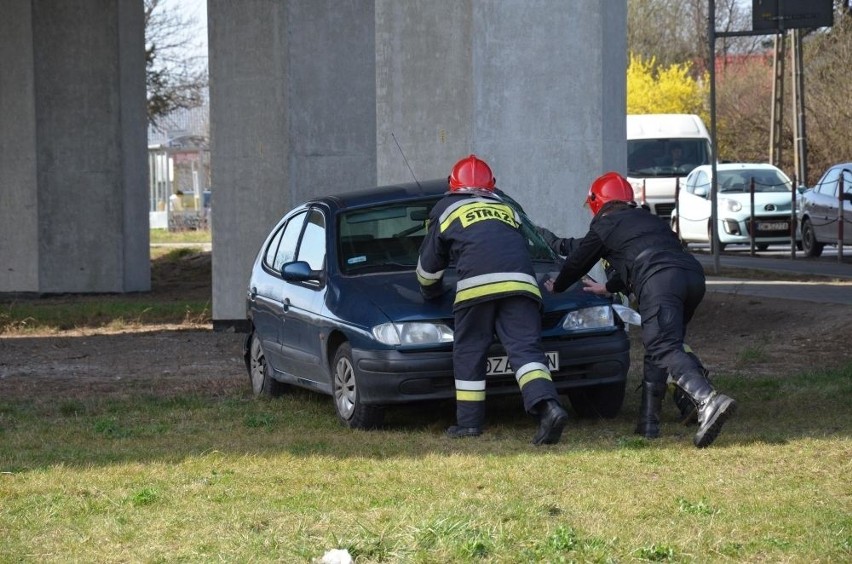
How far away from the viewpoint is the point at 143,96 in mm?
24625

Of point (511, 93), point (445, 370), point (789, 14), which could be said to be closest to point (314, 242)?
point (445, 370)

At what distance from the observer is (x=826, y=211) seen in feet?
83.9

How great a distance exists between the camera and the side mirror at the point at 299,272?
9980 millimetres

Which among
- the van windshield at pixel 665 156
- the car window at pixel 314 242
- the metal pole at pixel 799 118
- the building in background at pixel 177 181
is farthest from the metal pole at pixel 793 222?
the car window at pixel 314 242

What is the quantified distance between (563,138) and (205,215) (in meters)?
45.8

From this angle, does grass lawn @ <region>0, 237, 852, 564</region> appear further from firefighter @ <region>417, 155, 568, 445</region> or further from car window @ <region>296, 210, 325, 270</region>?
car window @ <region>296, 210, 325, 270</region>

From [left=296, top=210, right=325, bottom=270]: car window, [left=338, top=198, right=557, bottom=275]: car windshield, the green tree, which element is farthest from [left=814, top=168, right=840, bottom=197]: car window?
the green tree

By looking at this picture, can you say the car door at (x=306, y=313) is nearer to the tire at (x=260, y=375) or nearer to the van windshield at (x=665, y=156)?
the tire at (x=260, y=375)

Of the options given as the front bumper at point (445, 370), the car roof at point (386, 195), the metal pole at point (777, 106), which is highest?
the metal pole at point (777, 106)

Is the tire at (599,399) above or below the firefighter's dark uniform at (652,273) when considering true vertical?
below

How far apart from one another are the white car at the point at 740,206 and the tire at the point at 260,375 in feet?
55.8

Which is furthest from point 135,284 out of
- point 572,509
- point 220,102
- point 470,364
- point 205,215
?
point 205,215

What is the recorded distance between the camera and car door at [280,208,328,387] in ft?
32.6

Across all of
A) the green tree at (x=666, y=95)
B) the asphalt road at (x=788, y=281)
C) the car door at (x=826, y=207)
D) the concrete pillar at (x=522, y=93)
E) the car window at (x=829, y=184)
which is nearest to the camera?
the concrete pillar at (x=522, y=93)
